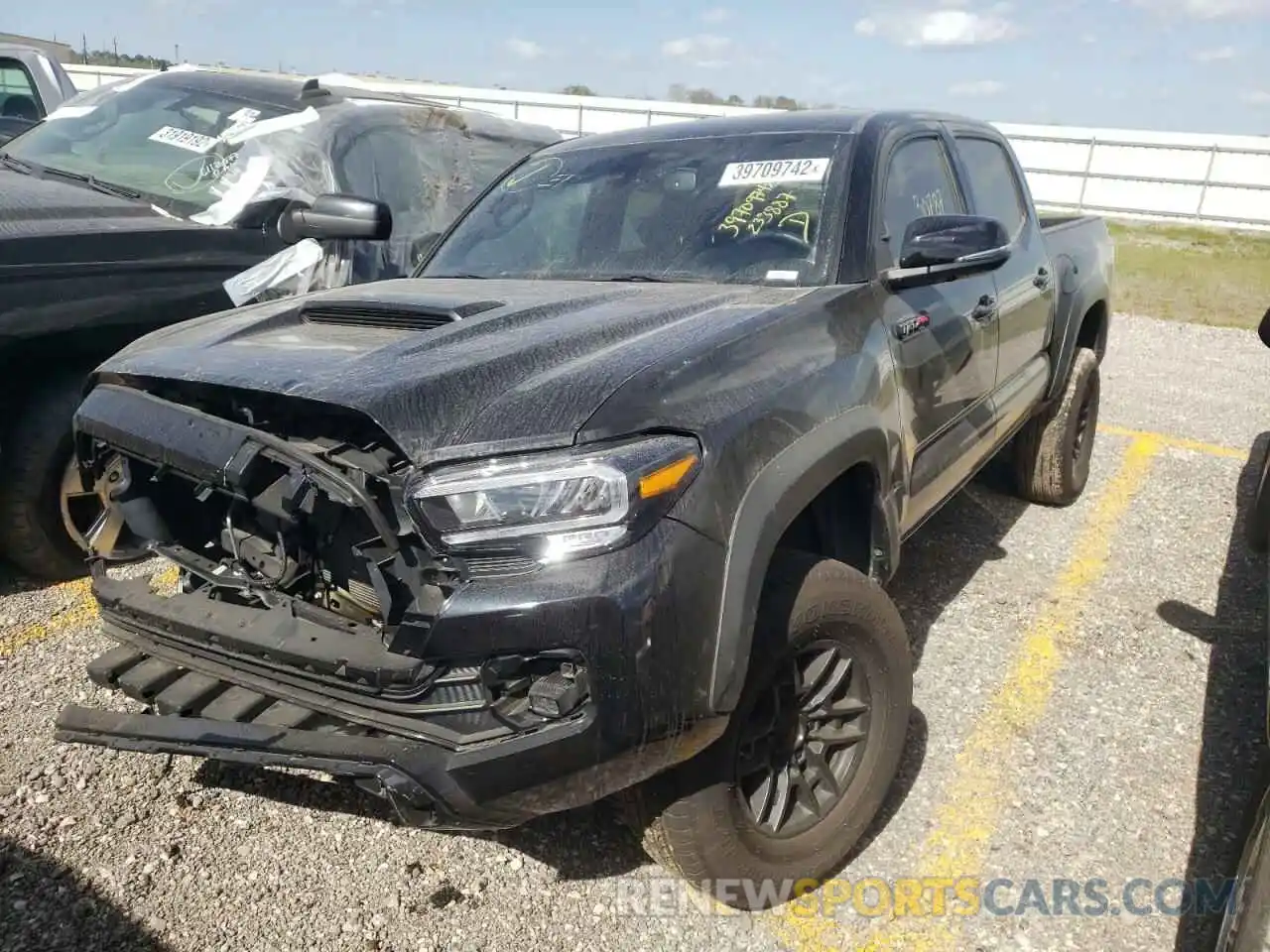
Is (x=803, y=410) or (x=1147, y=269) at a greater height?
(x=803, y=410)

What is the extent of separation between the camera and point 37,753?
2.86m

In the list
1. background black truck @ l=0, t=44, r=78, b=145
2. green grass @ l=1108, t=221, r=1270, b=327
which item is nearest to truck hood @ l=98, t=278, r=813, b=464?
background black truck @ l=0, t=44, r=78, b=145

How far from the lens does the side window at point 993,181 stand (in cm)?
398

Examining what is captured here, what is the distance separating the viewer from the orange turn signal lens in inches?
72.0

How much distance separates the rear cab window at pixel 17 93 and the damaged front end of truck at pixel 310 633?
6.59 m

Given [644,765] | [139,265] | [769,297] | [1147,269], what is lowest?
[1147,269]

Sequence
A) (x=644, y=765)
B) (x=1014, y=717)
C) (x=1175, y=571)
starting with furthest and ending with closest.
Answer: (x=1175, y=571)
(x=1014, y=717)
(x=644, y=765)

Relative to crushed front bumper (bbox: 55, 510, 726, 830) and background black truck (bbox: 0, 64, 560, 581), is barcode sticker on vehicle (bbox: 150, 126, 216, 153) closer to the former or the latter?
background black truck (bbox: 0, 64, 560, 581)

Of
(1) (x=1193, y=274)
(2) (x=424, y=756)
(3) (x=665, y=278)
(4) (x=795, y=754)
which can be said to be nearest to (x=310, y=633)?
(2) (x=424, y=756)

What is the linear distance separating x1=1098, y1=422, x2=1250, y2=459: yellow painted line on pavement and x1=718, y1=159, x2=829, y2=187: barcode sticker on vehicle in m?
4.39

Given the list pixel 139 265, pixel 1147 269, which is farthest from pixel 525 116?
pixel 139 265

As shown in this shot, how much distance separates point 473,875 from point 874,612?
120 cm

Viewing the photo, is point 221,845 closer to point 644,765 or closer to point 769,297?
point 644,765

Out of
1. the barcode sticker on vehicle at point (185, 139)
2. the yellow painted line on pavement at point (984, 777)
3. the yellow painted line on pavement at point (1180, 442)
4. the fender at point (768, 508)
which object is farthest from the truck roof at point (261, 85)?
the yellow painted line on pavement at point (1180, 442)
